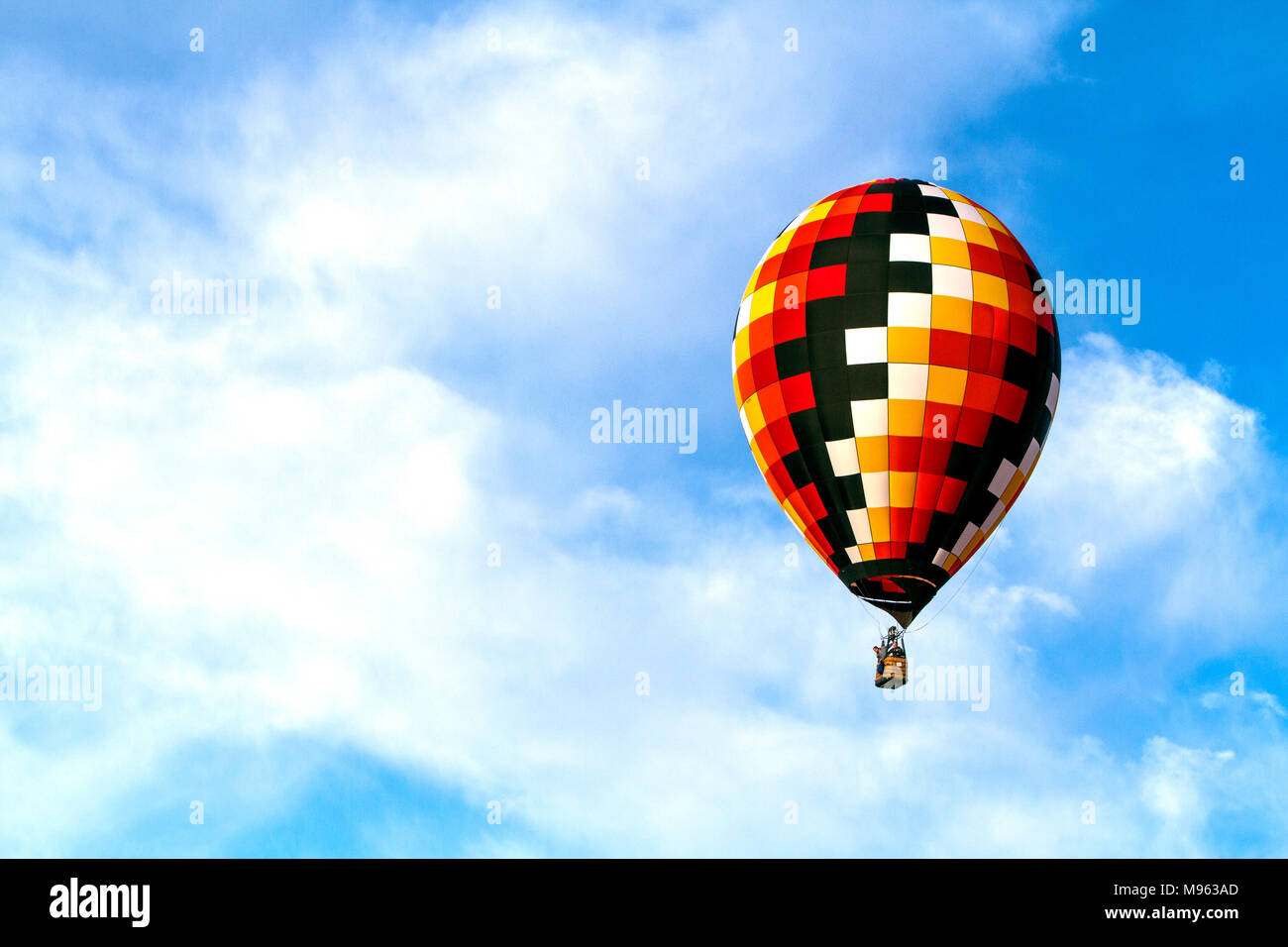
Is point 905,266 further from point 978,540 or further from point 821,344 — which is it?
point 978,540

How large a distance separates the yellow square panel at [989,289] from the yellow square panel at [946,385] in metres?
1.46

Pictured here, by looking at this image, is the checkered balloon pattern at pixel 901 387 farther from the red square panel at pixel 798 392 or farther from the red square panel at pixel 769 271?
the red square panel at pixel 769 271

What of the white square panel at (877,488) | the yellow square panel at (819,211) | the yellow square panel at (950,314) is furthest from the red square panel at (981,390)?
the yellow square panel at (819,211)

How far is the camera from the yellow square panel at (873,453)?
30.2 metres

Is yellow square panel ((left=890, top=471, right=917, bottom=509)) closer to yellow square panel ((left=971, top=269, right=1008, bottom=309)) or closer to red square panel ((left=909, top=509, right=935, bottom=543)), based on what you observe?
red square panel ((left=909, top=509, right=935, bottom=543))

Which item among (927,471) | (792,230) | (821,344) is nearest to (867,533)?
(927,471)

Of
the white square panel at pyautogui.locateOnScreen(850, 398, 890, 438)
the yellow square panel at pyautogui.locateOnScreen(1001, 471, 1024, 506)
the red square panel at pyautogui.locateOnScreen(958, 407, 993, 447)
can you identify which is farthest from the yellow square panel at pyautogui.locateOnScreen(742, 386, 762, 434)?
the yellow square panel at pyautogui.locateOnScreen(1001, 471, 1024, 506)

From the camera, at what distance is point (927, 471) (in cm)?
3025

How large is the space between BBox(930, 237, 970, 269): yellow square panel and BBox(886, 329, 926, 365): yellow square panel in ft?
4.89

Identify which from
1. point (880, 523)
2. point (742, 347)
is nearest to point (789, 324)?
point (742, 347)

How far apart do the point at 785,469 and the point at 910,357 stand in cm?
310

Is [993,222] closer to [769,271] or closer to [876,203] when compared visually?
[876,203]

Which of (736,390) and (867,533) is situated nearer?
(867,533)

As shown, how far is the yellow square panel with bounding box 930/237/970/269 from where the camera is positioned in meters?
30.9
